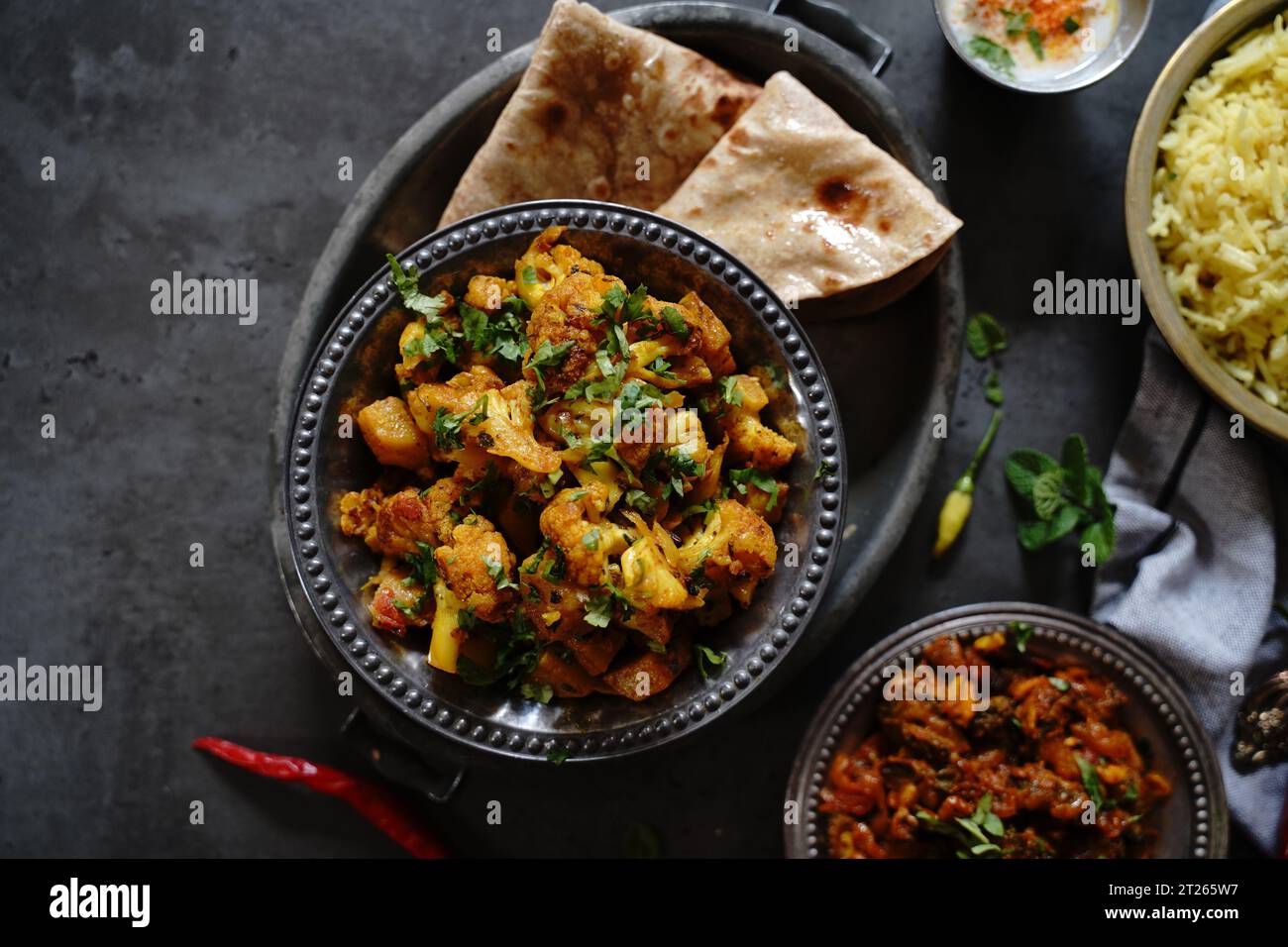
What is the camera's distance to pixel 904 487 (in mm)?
3051

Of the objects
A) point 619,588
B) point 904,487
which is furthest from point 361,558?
point 904,487

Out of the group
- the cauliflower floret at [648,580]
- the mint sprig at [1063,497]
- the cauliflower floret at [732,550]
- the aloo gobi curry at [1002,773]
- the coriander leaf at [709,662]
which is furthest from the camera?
the mint sprig at [1063,497]

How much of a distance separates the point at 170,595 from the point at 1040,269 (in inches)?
115

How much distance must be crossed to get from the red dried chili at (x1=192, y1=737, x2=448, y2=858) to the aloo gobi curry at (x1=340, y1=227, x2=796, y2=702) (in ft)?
3.32

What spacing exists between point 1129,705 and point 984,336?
1.17 metres

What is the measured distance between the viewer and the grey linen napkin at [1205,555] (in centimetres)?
322

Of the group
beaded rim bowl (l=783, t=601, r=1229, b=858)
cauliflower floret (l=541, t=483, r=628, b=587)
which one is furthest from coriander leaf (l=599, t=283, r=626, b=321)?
beaded rim bowl (l=783, t=601, r=1229, b=858)

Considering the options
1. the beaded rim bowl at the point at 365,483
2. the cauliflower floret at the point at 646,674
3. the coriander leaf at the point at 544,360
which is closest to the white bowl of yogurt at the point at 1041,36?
the beaded rim bowl at the point at 365,483

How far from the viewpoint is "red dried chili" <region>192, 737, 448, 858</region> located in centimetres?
332

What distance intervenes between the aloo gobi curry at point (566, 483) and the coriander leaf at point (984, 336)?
103cm

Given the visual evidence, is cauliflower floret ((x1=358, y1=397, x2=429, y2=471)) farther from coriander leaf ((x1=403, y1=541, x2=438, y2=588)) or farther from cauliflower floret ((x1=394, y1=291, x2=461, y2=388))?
coriander leaf ((x1=403, y1=541, x2=438, y2=588))

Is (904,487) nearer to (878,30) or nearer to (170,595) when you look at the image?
(878,30)

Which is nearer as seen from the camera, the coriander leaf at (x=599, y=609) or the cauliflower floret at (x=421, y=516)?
the coriander leaf at (x=599, y=609)

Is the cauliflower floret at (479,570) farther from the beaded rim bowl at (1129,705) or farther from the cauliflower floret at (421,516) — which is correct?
the beaded rim bowl at (1129,705)
